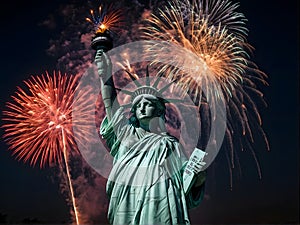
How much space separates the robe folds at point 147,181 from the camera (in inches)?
504

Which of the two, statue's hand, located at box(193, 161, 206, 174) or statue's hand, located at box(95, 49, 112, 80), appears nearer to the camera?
statue's hand, located at box(193, 161, 206, 174)

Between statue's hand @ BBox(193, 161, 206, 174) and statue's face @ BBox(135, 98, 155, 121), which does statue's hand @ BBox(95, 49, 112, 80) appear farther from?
statue's hand @ BBox(193, 161, 206, 174)

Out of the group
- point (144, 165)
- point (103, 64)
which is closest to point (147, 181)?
point (144, 165)

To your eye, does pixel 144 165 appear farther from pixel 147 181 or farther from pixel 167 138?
pixel 167 138

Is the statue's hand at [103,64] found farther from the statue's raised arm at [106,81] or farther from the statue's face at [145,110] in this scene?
the statue's face at [145,110]

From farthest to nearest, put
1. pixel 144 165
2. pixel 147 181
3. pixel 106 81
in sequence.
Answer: pixel 106 81, pixel 144 165, pixel 147 181

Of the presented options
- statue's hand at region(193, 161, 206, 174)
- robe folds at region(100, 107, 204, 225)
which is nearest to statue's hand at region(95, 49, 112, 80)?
robe folds at region(100, 107, 204, 225)

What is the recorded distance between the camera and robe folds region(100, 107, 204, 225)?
1280 centimetres

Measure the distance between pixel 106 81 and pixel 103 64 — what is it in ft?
1.65

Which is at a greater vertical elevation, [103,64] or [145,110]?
[103,64]

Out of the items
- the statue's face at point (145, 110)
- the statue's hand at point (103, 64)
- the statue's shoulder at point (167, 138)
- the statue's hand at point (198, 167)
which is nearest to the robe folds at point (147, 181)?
the statue's shoulder at point (167, 138)

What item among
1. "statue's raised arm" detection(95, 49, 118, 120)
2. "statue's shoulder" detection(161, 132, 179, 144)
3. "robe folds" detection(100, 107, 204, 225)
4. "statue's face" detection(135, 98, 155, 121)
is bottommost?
"robe folds" detection(100, 107, 204, 225)

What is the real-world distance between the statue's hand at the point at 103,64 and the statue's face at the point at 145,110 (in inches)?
50.3

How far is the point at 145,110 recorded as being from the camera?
1430cm
